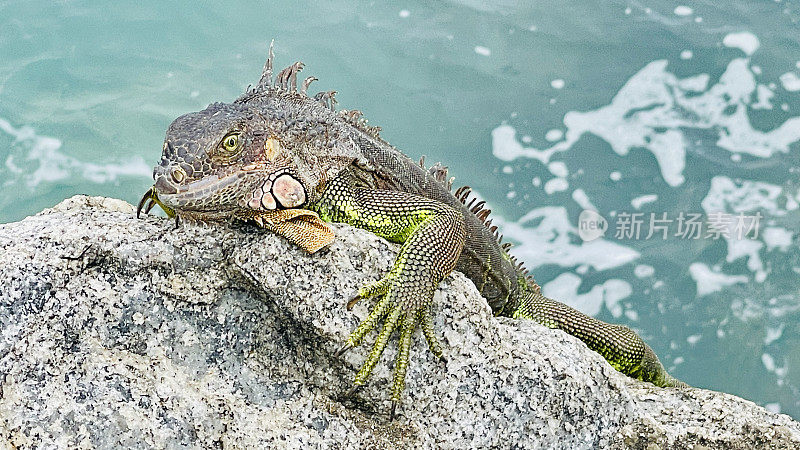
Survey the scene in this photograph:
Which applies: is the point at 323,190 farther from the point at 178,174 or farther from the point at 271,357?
the point at 271,357

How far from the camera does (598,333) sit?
5250mm

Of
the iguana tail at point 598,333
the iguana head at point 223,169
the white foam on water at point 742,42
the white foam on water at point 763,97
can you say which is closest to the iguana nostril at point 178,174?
the iguana head at point 223,169

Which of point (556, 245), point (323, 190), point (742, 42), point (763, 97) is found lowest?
point (556, 245)

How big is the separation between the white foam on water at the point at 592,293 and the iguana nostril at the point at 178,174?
10337mm

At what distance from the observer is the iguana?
3502 mm

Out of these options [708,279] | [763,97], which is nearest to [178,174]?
[708,279]

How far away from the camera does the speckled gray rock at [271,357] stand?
3.22m

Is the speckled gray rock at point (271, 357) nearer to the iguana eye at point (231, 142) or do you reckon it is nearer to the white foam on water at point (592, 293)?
the iguana eye at point (231, 142)

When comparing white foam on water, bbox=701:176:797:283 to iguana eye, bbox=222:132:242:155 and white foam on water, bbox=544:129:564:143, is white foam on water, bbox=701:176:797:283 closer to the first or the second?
white foam on water, bbox=544:129:564:143

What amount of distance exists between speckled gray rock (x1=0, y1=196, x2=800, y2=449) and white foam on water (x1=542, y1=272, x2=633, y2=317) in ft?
30.2

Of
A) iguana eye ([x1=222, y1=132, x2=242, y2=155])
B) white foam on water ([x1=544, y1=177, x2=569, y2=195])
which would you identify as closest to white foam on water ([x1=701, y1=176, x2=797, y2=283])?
white foam on water ([x1=544, y1=177, x2=569, y2=195])

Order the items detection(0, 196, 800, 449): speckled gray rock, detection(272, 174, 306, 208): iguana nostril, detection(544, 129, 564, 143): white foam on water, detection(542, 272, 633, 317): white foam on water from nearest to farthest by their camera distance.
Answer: detection(0, 196, 800, 449): speckled gray rock, detection(272, 174, 306, 208): iguana nostril, detection(542, 272, 633, 317): white foam on water, detection(544, 129, 564, 143): white foam on water

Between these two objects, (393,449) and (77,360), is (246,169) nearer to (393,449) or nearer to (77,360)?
(77,360)

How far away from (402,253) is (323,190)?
2.12ft
